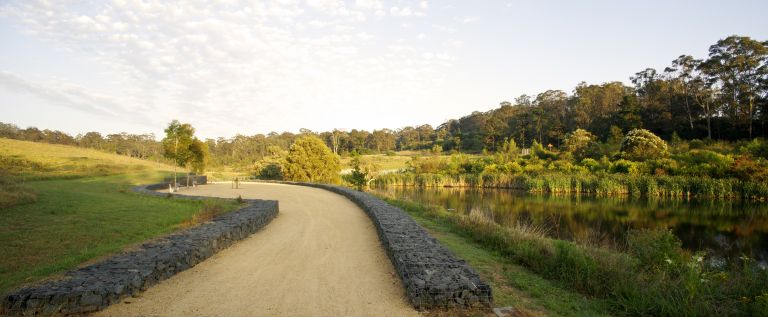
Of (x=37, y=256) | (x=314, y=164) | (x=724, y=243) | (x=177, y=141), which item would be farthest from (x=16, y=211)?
(x=314, y=164)

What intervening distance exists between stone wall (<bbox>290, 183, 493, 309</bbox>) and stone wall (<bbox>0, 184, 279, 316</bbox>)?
3.63 meters

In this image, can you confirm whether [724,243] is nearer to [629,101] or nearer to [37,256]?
[37,256]

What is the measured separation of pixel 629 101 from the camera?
49.6 meters

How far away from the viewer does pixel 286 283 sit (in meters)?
6.35

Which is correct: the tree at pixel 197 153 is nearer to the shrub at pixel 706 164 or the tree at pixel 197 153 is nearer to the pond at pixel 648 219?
the pond at pixel 648 219

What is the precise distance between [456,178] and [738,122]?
28.7 m

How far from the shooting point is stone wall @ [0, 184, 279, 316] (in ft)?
15.6

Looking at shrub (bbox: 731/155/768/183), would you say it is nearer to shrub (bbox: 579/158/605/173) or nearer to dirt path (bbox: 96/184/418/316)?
shrub (bbox: 579/158/605/173)

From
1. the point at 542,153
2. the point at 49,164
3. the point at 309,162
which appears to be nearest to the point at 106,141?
the point at 49,164

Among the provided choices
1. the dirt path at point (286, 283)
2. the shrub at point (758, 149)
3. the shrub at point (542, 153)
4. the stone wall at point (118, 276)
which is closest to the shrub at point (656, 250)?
the dirt path at point (286, 283)

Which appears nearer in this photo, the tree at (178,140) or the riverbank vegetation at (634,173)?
the tree at (178,140)

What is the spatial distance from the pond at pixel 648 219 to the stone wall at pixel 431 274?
14.6 ft

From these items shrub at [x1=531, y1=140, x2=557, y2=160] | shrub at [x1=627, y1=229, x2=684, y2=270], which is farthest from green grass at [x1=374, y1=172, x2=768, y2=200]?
shrub at [x1=627, y1=229, x2=684, y2=270]

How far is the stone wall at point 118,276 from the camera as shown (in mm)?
4766
